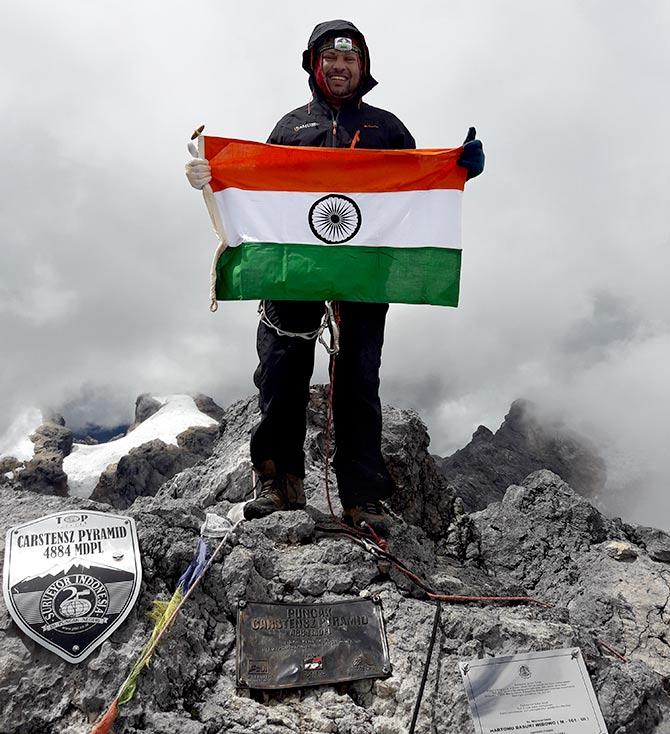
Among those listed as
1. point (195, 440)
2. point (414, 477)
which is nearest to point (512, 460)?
point (195, 440)

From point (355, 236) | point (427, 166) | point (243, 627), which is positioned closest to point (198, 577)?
point (243, 627)

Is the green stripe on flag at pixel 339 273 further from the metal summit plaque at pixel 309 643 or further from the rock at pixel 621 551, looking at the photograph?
the rock at pixel 621 551

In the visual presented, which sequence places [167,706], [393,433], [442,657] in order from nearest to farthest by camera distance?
[167,706]
[442,657]
[393,433]

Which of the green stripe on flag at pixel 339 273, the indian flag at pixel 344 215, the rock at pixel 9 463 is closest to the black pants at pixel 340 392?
the green stripe on flag at pixel 339 273

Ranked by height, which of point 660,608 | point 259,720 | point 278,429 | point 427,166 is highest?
point 427,166

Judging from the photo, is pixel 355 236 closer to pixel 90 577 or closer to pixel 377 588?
pixel 377 588

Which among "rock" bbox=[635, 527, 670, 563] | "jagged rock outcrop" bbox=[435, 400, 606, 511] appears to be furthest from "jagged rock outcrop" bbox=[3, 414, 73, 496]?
"rock" bbox=[635, 527, 670, 563]
